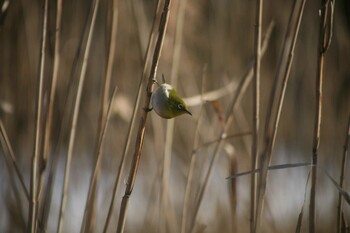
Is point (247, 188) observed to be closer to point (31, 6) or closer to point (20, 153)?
point (20, 153)

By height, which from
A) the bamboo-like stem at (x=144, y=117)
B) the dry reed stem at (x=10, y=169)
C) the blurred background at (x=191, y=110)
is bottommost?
the bamboo-like stem at (x=144, y=117)

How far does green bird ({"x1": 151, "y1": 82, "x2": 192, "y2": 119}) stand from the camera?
0.73 metres

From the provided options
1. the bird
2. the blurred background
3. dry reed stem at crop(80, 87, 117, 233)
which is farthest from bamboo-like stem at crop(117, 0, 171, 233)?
the blurred background

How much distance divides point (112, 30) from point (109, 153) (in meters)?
1.16

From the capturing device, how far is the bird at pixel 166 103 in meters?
0.73

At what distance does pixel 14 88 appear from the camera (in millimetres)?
1904

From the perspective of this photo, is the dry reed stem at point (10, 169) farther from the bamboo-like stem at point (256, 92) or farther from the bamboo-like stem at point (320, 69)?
the bamboo-like stem at point (320, 69)

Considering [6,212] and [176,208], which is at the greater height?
[176,208]

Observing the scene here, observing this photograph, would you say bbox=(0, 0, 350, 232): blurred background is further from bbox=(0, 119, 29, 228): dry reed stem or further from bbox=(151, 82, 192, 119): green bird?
bbox=(151, 82, 192, 119): green bird

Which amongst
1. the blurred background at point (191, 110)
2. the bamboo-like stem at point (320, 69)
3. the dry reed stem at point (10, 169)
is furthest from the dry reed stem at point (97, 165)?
the blurred background at point (191, 110)

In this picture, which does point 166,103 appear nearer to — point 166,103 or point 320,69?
point 166,103

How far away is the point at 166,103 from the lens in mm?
725

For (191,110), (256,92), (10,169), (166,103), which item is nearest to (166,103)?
(166,103)

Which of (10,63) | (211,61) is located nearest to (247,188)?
(211,61)
